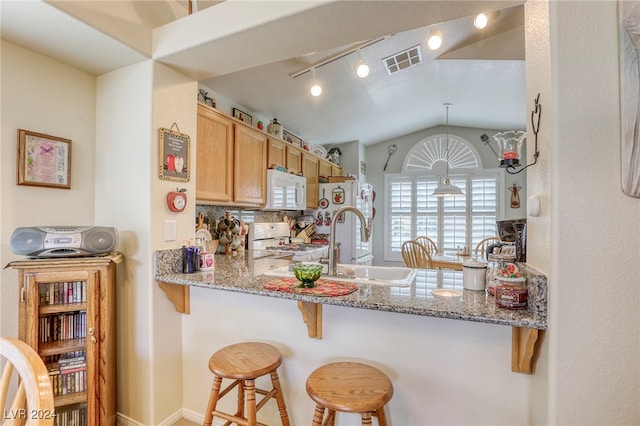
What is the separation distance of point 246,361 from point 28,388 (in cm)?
78

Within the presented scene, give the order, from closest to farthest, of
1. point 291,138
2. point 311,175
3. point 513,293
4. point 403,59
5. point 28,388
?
point 28,388, point 513,293, point 403,59, point 291,138, point 311,175

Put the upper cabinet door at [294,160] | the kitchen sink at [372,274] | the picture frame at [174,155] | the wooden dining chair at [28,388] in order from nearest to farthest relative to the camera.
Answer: the wooden dining chair at [28,388], the kitchen sink at [372,274], the picture frame at [174,155], the upper cabinet door at [294,160]

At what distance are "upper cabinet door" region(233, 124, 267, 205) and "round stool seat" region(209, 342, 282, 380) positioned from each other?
144 centimetres

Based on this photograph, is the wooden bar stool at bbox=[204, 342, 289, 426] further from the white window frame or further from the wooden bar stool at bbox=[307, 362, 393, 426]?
the white window frame

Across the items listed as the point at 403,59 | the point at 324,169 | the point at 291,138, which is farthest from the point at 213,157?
the point at 324,169

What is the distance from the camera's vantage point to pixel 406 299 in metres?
1.28

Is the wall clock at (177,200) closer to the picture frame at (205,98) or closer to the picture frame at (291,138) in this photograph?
the picture frame at (205,98)

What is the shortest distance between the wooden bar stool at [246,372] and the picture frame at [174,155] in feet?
3.44

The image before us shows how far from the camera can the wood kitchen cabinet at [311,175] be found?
157 inches

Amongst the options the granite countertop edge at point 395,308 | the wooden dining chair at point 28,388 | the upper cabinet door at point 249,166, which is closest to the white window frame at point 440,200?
the upper cabinet door at point 249,166

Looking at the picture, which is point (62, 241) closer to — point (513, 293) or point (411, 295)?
point (411, 295)

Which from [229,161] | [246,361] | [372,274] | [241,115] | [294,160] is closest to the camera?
[246,361]

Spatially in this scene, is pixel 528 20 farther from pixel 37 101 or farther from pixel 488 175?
pixel 488 175

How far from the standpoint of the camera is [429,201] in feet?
17.2
